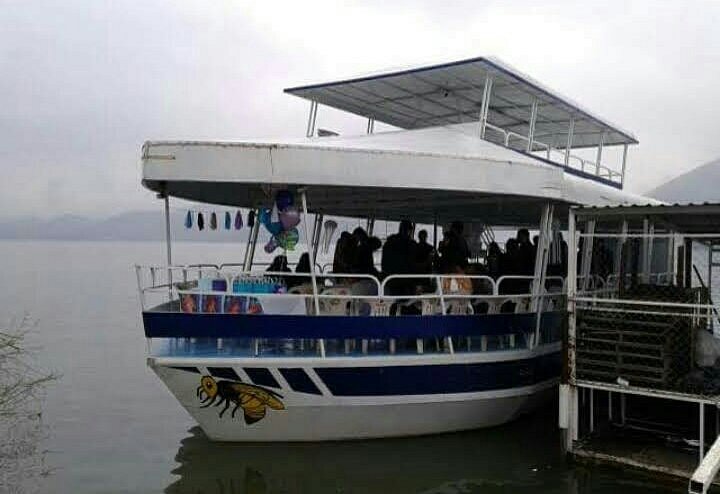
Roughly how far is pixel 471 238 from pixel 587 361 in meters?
8.60

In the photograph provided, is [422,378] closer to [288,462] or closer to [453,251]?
[288,462]

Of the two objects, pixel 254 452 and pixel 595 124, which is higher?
pixel 595 124

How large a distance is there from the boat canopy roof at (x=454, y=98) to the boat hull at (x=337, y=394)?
4.33 m

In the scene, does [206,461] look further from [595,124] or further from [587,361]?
[595,124]

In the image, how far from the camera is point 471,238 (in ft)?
53.9

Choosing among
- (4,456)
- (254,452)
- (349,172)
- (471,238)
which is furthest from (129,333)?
(349,172)

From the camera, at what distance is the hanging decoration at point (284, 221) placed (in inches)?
321

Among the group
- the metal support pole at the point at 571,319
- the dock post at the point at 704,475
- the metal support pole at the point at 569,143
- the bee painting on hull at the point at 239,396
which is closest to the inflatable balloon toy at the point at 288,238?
the bee painting on hull at the point at 239,396

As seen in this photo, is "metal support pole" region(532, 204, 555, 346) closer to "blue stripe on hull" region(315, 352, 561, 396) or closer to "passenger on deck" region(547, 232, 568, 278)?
"blue stripe on hull" region(315, 352, 561, 396)

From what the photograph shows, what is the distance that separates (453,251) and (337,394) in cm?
277

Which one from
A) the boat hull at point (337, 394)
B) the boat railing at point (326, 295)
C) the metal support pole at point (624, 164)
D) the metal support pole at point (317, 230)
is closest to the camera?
the boat hull at point (337, 394)

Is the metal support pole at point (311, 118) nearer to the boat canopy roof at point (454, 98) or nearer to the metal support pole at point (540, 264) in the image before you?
the boat canopy roof at point (454, 98)

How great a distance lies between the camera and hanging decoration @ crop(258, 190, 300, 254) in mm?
8148

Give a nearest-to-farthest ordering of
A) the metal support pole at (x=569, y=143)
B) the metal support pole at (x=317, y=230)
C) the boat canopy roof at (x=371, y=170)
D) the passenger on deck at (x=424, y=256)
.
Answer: the boat canopy roof at (x=371, y=170) → the passenger on deck at (x=424, y=256) → the metal support pole at (x=569, y=143) → the metal support pole at (x=317, y=230)
